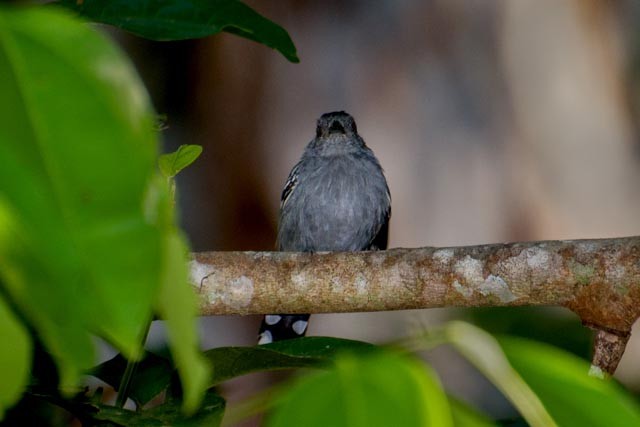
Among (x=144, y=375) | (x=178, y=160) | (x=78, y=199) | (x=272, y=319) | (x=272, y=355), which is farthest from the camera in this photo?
(x=272, y=319)

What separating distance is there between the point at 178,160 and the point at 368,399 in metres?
0.93

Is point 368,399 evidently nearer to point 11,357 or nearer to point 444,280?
point 11,357

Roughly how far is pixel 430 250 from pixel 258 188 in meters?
3.01

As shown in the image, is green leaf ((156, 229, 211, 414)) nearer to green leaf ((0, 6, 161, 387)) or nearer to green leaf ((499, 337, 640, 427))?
green leaf ((0, 6, 161, 387))

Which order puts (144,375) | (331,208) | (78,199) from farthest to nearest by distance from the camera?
1. (331,208)
2. (144,375)
3. (78,199)

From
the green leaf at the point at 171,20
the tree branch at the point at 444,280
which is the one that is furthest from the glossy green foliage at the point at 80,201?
the tree branch at the point at 444,280

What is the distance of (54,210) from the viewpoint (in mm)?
479

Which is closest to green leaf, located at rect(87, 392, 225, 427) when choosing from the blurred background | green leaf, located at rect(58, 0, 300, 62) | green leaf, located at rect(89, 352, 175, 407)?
green leaf, located at rect(89, 352, 175, 407)

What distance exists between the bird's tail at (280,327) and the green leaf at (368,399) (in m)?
3.94

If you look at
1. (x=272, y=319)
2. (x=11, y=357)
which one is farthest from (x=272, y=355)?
(x=272, y=319)

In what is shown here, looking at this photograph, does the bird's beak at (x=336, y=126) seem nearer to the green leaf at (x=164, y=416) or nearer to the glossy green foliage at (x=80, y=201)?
the green leaf at (x=164, y=416)

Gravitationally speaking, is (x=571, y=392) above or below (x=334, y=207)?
above

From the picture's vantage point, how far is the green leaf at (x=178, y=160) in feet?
4.60

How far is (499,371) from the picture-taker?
0.56 meters
